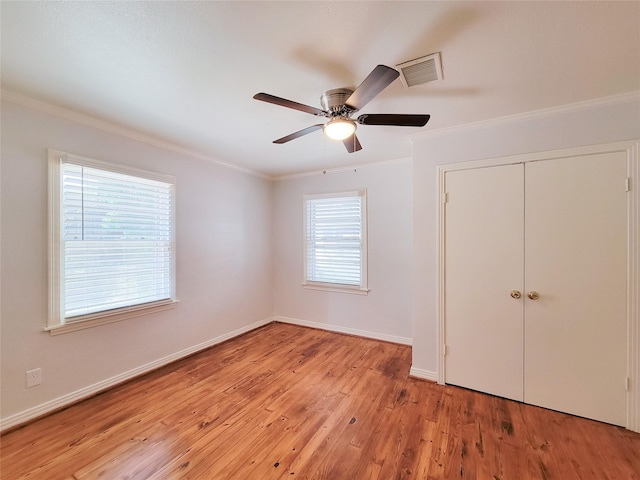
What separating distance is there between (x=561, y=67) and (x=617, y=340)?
2011 millimetres

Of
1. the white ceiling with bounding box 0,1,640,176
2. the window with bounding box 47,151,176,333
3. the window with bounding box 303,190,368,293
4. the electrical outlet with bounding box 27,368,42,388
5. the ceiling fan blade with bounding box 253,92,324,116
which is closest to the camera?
the white ceiling with bounding box 0,1,640,176

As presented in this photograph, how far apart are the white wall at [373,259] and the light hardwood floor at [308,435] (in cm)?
104

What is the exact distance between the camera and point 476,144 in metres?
2.40

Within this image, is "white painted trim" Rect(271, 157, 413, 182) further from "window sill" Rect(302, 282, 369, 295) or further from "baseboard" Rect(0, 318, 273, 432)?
"baseboard" Rect(0, 318, 273, 432)

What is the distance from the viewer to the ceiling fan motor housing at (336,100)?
1.80 m

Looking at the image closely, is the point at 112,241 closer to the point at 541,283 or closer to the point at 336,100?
the point at 336,100

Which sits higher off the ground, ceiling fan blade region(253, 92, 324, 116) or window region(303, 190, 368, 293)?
ceiling fan blade region(253, 92, 324, 116)

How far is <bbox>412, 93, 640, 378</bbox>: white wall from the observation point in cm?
197


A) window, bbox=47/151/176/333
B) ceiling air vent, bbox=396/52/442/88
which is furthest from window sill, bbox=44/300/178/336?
ceiling air vent, bbox=396/52/442/88

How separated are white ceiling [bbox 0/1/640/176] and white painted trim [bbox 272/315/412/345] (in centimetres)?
275

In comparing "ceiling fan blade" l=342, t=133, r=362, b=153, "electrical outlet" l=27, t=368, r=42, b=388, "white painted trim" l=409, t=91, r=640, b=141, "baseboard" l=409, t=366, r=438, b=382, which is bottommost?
"baseboard" l=409, t=366, r=438, b=382

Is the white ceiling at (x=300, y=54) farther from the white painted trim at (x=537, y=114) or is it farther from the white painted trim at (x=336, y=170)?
the white painted trim at (x=336, y=170)

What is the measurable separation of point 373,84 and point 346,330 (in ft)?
11.1

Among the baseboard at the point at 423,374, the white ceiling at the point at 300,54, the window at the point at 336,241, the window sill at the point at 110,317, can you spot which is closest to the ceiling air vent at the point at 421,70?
the white ceiling at the point at 300,54
